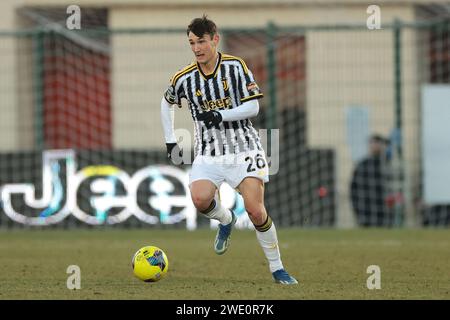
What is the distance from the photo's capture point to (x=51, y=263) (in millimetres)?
13227

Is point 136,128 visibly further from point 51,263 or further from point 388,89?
point 51,263

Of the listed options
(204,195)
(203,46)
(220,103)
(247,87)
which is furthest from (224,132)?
(203,46)

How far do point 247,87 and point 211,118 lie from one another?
1.66 ft

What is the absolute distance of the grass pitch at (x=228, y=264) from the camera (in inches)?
392

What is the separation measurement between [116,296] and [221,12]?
16.4 m

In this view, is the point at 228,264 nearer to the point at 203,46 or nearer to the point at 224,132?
the point at 224,132

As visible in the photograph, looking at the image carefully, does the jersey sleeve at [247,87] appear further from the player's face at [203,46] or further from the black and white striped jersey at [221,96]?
the player's face at [203,46]

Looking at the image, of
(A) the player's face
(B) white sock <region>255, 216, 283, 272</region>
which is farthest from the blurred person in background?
(A) the player's face

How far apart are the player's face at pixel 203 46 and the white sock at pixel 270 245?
1.45 metres

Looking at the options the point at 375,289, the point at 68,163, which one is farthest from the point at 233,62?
the point at 68,163

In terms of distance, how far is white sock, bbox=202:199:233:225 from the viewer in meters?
11.5

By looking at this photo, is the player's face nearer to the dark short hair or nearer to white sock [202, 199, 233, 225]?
the dark short hair

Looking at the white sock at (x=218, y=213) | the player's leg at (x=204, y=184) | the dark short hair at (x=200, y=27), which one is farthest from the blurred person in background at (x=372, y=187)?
Answer: the dark short hair at (x=200, y=27)

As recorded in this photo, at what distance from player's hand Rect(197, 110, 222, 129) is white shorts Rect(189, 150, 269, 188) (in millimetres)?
522
